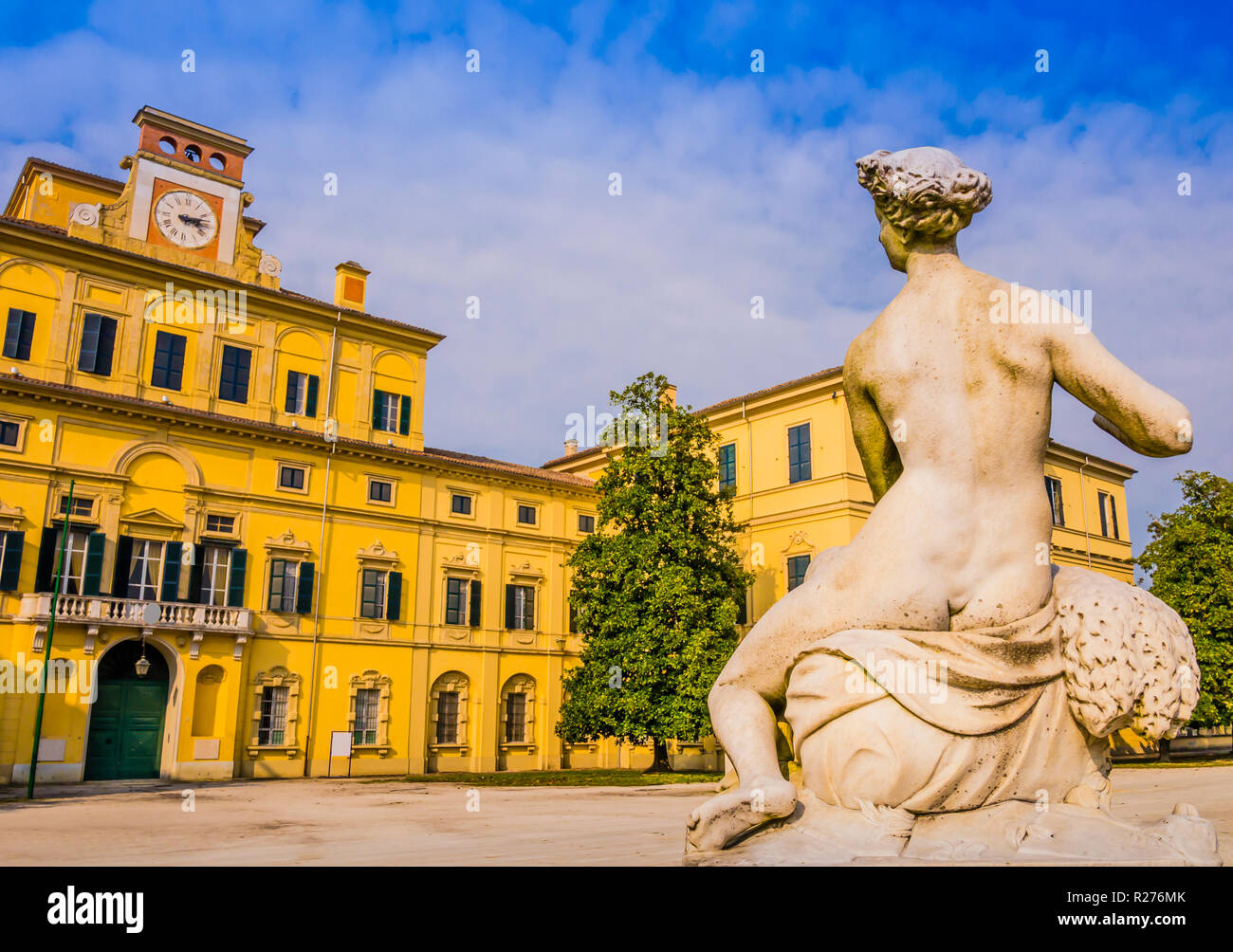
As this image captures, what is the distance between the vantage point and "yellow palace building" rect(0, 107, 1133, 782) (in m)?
25.1

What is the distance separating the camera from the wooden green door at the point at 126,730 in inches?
973

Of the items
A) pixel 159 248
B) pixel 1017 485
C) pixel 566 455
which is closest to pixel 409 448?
pixel 159 248

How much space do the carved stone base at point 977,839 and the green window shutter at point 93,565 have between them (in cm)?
2669

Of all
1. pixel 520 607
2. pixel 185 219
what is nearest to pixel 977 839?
pixel 185 219

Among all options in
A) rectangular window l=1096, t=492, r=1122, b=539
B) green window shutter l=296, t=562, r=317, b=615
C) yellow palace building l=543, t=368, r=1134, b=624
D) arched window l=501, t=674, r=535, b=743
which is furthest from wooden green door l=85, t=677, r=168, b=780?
rectangular window l=1096, t=492, r=1122, b=539

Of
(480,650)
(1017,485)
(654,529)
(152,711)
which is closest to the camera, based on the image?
(1017,485)

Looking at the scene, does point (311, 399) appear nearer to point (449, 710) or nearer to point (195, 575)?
point (195, 575)

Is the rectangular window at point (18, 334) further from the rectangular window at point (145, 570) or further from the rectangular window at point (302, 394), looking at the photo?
the rectangular window at point (302, 394)

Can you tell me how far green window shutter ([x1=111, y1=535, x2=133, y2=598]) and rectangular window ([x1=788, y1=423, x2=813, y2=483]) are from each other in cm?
2148

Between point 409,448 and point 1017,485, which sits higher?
point 409,448

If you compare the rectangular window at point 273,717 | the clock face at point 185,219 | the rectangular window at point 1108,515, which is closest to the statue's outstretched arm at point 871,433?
the rectangular window at point 273,717
